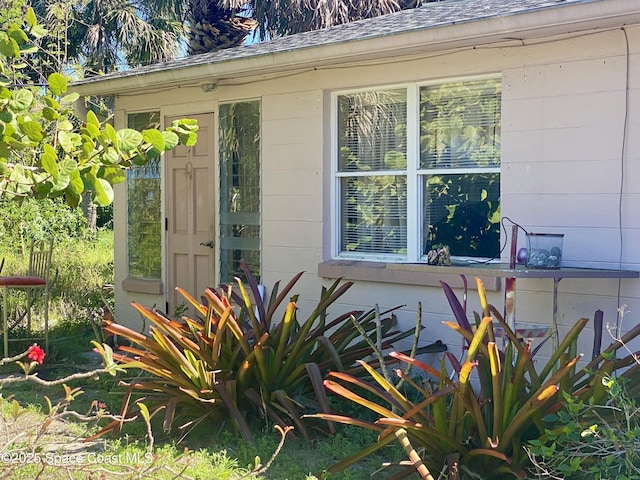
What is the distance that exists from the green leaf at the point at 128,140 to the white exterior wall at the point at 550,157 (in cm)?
338

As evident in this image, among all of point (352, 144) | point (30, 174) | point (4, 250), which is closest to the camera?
point (30, 174)

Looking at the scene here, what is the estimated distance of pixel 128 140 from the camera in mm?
3326

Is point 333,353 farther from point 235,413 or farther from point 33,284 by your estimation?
point 33,284

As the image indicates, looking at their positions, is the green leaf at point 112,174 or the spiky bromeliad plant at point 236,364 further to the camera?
the spiky bromeliad plant at point 236,364

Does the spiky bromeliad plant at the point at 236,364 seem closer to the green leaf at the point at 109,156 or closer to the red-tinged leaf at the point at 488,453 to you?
the red-tinged leaf at the point at 488,453

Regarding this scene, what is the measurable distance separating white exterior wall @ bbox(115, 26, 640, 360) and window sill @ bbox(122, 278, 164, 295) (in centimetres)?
215

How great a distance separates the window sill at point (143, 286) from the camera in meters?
8.38

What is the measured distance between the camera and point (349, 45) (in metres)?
5.91

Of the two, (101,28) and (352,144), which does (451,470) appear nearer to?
(352,144)

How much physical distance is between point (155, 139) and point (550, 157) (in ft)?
11.1

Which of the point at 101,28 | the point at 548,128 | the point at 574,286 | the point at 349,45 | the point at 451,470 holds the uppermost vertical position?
the point at 101,28

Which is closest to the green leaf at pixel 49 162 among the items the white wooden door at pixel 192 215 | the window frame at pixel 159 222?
the white wooden door at pixel 192 215

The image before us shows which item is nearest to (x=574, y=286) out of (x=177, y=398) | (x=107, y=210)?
(x=177, y=398)

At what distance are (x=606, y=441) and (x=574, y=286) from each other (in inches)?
77.3
